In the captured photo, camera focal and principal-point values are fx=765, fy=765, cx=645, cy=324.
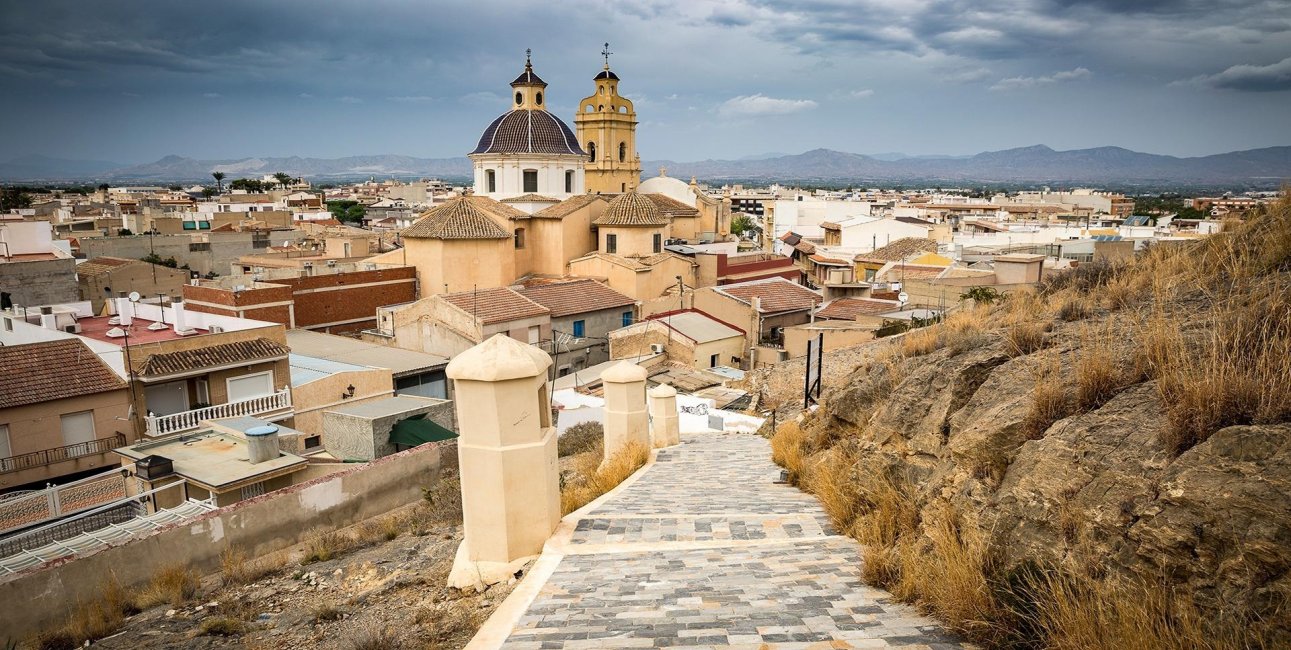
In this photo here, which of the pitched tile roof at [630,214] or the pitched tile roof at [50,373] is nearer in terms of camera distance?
the pitched tile roof at [50,373]

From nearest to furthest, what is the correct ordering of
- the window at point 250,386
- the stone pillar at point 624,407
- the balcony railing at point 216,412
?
1. the stone pillar at point 624,407
2. the balcony railing at point 216,412
3. the window at point 250,386

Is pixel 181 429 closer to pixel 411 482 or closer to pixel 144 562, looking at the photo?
pixel 411 482

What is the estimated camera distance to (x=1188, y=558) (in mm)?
3154

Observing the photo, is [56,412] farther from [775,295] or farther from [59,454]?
[775,295]

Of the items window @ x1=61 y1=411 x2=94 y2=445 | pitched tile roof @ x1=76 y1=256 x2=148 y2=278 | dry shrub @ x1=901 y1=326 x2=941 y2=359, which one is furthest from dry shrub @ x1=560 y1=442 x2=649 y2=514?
pitched tile roof @ x1=76 y1=256 x2=148 y2=278

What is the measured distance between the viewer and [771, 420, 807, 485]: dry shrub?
7873 mm

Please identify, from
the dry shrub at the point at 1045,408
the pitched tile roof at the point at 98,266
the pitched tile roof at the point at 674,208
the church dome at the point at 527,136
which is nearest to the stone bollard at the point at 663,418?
the dry shrub at the point at 1045,408

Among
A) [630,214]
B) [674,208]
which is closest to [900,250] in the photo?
[674,208]

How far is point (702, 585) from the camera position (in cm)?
466

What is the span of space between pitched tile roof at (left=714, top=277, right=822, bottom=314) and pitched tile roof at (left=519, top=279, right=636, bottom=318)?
3.94 metres

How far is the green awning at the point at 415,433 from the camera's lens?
14.9 meters

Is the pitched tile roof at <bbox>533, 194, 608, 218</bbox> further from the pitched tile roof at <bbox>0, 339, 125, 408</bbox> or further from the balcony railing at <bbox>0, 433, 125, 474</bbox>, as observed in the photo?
the balcony railing at <bbox>0, 433, 125, 474</bbox>

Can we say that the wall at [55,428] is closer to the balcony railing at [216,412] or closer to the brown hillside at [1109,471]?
the balcony railing at [216,412]

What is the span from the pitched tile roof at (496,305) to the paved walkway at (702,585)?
17.1 m
